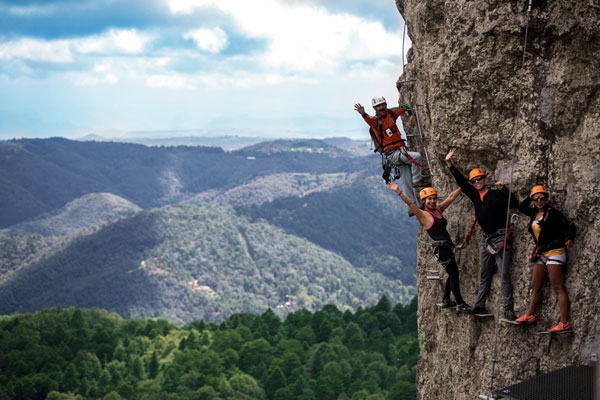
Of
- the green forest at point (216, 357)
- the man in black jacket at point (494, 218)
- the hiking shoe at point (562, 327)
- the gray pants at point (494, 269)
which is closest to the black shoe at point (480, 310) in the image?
the gray pants at point (494, 269)

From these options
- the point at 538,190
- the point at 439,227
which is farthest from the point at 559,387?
the point at 439,227

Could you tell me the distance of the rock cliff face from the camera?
1173 centimetres

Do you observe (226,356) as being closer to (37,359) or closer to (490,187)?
(37,359)

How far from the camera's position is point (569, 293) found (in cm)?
1180

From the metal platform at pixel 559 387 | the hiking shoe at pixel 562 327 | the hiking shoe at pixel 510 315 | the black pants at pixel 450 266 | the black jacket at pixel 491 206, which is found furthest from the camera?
the black pants at pixel 450 266

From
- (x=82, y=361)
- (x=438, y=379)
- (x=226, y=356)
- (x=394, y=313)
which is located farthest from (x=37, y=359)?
(x=438, y=379)

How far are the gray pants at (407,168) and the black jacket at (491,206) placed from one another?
2216 millimetres

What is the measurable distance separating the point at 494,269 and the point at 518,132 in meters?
2.45

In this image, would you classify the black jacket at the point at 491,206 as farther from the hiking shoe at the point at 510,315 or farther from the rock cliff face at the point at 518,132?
the hiking shoe at the point at 510,315

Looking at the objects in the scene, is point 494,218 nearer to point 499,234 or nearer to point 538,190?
point 499,234

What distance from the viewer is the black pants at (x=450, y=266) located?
13.6 m

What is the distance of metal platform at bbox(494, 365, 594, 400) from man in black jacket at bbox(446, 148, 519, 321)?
70.7 inches

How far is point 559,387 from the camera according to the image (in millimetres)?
10414

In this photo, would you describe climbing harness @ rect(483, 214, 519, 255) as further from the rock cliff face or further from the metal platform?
the metal platform
